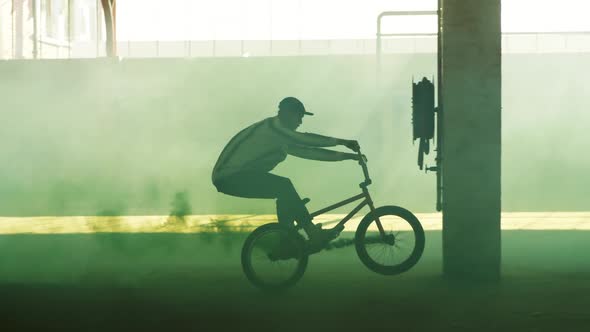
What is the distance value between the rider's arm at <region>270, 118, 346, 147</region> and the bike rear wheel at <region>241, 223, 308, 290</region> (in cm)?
75

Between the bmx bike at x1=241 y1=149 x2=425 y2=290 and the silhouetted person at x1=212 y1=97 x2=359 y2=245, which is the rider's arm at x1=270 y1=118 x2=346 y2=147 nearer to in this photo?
the silhouetted person at x1=212 y1=97 x2=359 y2=245

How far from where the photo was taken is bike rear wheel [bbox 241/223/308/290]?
25.7 feet

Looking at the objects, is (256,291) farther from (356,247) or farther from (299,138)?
(299,138)

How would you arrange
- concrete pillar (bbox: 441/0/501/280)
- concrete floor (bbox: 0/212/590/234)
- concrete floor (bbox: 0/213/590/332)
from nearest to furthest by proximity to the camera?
concrete floor (bbox: 0/213/590/332) → concrete pillar (bbox: 441/0/501/280) → concrete floor (bbox: 0/212/590/234)

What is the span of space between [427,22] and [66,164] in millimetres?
6829

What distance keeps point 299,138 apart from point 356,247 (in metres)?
1.08

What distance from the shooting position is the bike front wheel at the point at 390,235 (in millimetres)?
8133

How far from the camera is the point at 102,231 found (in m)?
13.4

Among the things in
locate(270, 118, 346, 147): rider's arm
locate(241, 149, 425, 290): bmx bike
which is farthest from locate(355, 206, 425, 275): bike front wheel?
locate(270, 118, 346, 147): rider's arm

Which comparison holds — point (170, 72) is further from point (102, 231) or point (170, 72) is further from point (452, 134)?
point (452, 134)

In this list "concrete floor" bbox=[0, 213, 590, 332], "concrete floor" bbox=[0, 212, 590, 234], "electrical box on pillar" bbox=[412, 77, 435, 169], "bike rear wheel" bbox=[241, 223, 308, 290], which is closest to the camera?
"concrete floor" bbox=[0, 213, 590, 332]

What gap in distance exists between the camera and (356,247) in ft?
26.9

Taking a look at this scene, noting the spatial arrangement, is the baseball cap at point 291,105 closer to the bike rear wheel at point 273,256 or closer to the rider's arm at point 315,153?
the rider's arm at point 315,153

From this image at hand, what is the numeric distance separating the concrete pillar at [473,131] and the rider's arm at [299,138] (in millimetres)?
1067
